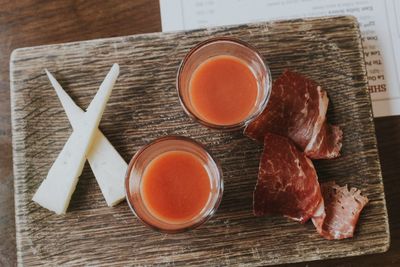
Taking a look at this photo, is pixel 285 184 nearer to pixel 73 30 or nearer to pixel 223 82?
pixel 223 82

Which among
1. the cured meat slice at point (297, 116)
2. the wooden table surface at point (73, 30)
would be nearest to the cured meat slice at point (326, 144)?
the cured meat slice at point (297, 116)

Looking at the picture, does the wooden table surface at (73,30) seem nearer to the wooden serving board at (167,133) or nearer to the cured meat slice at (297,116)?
the wooden serving board at (167,133)

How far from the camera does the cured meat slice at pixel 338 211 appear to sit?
4.60 ft

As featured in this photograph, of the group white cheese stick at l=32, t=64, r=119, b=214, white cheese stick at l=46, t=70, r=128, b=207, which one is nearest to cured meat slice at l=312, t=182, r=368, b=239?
white cheese stick at l=46, t=70, r=128, b=207

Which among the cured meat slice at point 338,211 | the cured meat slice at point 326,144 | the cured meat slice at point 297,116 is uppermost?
the cured meat slice at point 297,116

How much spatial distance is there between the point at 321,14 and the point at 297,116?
0.38 metres

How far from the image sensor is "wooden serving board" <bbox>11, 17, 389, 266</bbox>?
1413mm

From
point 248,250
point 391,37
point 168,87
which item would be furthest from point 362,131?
point 168,87

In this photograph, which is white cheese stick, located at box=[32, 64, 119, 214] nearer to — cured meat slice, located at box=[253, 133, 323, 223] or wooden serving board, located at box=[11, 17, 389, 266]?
wooden serving board, located at box=[11, 17, 389, 266]

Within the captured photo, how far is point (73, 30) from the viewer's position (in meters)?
1.59

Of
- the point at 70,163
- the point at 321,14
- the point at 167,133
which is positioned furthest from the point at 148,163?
the point at 321,14

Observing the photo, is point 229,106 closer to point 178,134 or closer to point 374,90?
point 178,134

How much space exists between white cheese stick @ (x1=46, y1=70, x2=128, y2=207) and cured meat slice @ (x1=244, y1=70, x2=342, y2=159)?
374 millimetres

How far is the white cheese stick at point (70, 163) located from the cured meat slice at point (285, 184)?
48cm
